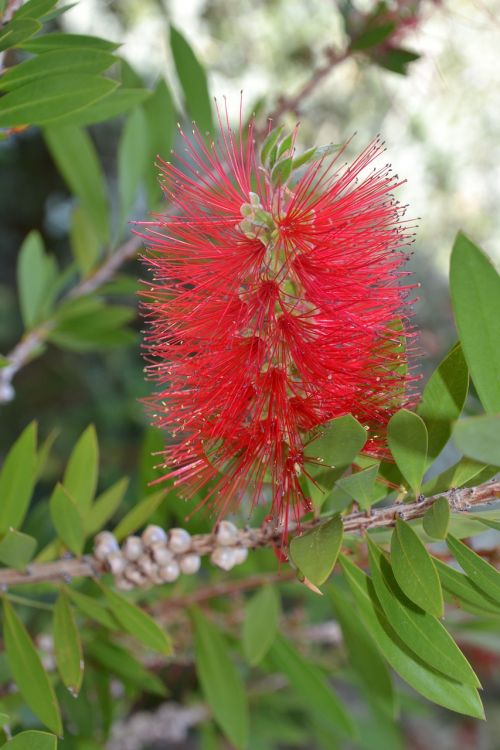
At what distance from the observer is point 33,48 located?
2.68 feet

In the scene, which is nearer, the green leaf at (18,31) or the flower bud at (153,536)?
the green leaf at (18,31)

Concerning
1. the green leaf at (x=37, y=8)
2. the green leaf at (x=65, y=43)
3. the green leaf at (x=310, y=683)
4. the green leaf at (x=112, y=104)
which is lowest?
the green leaf at (x=310, y=683)

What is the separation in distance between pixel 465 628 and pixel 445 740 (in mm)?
1777

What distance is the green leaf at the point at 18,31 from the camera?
71cm

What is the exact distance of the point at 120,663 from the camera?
1.13 meters

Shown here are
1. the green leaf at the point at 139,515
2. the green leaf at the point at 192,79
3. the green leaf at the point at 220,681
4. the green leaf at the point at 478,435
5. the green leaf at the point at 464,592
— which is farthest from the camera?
the green leaf at the point at 192,79

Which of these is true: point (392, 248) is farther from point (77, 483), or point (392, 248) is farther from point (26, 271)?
point (26, 271)

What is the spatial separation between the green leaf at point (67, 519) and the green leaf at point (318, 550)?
326mm

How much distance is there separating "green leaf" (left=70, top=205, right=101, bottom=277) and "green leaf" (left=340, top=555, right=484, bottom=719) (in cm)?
98

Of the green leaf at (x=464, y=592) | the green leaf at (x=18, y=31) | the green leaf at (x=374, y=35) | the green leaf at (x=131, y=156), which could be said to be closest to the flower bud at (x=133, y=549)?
the green leaf at (x=464, y=592)

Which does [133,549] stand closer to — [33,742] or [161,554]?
[161,554]

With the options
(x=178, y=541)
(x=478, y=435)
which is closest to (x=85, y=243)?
(x=178, y=541)

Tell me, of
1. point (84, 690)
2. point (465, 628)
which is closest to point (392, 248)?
point (84, 690)

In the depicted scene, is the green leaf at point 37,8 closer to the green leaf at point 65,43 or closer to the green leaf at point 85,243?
the green leaf at point 65,43
